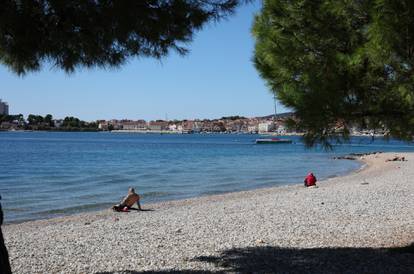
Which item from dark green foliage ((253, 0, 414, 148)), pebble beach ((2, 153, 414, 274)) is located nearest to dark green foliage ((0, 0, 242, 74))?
dark green foliage ((253, 0, 414, 148))

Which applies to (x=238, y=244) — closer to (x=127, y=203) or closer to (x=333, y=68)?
(x=333, y=68)

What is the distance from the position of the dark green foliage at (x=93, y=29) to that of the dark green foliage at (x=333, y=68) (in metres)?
0.74

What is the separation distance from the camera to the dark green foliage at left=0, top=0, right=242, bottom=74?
4172 mm

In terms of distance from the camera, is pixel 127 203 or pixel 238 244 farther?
pixel 127 203

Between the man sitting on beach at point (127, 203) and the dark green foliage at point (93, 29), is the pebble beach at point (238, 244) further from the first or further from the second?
the man sitting on beach at point (127, 203)

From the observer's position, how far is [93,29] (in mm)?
4363

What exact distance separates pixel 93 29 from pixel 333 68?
7.49 ft

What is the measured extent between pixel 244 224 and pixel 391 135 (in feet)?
18.2

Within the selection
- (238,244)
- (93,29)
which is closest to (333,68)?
(93,29)

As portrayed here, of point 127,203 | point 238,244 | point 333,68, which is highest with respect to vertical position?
point 333,68

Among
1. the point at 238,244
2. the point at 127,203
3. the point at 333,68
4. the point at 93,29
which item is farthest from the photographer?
the point at 127,203

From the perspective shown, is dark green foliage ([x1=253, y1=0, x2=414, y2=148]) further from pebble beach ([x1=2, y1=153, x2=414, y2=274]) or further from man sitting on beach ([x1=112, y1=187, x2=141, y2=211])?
man sitting on beach ([x1=112, y1=187, x2=141, y2=211])

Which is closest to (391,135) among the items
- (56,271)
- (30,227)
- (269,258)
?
(269,258)

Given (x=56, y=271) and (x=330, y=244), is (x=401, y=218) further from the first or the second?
(x=56, y=271)
